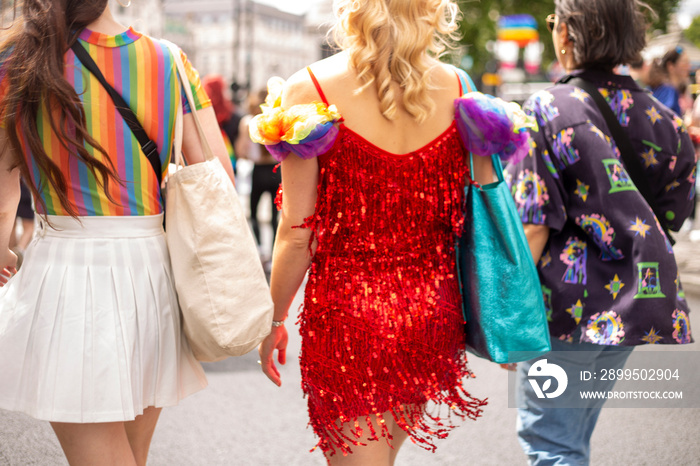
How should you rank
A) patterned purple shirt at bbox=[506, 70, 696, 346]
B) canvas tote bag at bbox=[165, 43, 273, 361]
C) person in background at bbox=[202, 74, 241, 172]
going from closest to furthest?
canvas tote bag at bbox=[165, 43, 273, 361]
patterned purple shirt at bbox=[506, 70, 696, 346]
person in background at bbox=[202, 74, 241, 172]

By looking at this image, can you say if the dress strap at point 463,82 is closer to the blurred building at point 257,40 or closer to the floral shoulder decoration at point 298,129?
the floral shoulder decoration at point 298,129

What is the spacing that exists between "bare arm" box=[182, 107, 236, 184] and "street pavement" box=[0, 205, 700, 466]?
6.44 feet

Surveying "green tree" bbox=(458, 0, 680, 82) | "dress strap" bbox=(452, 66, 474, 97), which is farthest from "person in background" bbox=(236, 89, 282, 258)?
"green tree" bbox=(458, 0, 680, 82)

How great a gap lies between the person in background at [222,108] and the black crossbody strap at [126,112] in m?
5.55

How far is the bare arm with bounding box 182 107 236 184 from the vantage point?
200 cm

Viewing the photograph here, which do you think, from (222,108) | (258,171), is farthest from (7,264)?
(222,108)

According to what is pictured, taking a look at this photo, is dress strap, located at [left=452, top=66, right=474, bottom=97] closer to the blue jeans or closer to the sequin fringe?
the sequin fringe

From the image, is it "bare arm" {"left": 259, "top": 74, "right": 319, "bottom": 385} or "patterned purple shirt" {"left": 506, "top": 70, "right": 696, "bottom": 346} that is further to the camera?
"patterned purple shirt" {"left": 506, "top": 70, "right": 696, "bottom": 346}

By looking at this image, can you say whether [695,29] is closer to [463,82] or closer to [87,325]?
[463,82]

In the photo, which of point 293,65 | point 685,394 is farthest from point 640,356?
point 293,65

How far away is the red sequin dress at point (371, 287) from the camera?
1.96 m

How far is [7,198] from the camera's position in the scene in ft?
6.54

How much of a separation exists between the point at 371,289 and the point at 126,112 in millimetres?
789

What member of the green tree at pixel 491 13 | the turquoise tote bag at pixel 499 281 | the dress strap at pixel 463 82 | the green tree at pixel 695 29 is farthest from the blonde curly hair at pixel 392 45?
the green tree at pixel 695 29
